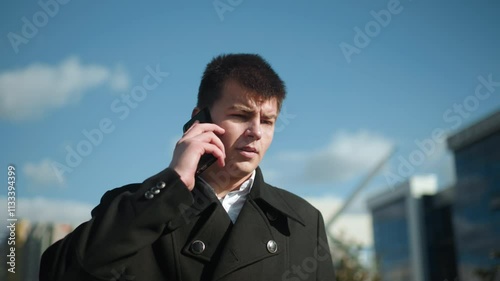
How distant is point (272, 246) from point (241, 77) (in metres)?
0.84

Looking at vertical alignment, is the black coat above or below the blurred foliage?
below

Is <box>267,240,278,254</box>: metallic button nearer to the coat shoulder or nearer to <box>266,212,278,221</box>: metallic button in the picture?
<box>266,212,278,221</box>: metallic button

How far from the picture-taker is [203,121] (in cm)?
265

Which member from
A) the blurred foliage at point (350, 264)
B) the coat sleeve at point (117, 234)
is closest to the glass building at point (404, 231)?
the blurred foliage at point (350, 264)

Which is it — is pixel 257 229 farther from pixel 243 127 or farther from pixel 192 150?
pixel 192 150

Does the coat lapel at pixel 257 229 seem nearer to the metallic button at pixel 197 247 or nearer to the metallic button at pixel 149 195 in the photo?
the metallic button at pixel 197 247

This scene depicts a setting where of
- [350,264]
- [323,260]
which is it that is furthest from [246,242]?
[350,264]

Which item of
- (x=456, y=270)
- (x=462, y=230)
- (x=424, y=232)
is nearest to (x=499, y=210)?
(x=462, y=230)

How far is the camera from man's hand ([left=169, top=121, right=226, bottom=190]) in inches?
87.0

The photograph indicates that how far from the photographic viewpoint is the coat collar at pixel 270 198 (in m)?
2.71

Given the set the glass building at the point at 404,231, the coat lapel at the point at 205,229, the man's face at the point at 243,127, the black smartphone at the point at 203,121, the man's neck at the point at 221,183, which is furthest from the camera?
the glass building at the point at 404,231

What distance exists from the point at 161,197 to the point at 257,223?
2.13 ft

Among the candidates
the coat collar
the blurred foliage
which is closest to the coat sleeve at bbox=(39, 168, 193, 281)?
the coat collar

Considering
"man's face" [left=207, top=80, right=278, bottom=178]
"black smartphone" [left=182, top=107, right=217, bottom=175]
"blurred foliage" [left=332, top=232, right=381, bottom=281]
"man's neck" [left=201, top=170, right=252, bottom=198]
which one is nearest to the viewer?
"black smartphone" [left=182, top=107, right=217, bottom=175]
